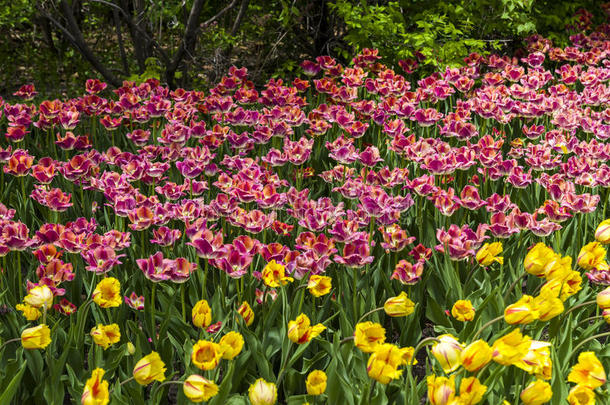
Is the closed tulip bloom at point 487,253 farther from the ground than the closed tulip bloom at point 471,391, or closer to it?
closer to it

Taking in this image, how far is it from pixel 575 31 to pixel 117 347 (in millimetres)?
5757

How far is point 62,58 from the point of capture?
762cm

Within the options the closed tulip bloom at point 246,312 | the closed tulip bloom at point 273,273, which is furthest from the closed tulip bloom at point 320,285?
the closed tulip bloom at point 246,312

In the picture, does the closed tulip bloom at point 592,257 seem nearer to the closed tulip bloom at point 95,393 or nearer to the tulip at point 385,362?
the tulip at point 385,362

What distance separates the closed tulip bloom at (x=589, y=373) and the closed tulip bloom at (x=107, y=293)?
118 centimetres

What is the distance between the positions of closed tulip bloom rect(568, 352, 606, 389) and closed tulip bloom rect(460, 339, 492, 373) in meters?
0.21

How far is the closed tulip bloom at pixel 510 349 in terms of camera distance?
137 centimetres

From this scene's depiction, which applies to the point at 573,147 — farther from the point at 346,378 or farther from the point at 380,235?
the point at 346,378

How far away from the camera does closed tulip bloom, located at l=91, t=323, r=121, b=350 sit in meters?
1.80

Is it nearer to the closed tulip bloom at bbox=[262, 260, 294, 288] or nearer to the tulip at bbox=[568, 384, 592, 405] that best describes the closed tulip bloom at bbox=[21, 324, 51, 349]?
the closed tulip bloom at bbox=[262, 260, 294, 288]

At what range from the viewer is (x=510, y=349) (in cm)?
137

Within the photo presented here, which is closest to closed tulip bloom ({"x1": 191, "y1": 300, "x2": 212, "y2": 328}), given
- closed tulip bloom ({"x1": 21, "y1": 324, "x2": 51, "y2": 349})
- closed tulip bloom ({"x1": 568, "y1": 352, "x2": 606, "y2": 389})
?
closed tulip bloom ({"x1": 21, "y1": 324, "x2": 51, "y2": 349})

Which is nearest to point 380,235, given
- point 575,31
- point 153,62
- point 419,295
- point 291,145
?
point 419,295

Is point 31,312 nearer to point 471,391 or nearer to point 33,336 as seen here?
point 33,336
